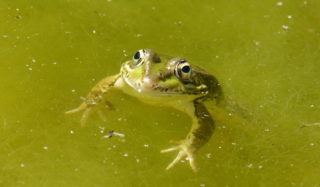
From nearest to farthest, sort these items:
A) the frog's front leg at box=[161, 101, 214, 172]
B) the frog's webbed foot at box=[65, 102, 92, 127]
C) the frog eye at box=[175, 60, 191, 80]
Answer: the frog's front leg at box=[161, 101, 214, 172] < the frog's webbed foot at box=[65, 102, 92, 127] < the frog eye at box=[175, 60, 191, 80]

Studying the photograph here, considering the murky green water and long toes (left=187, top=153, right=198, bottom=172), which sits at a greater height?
the murky green water

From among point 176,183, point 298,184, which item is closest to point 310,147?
point 298,184

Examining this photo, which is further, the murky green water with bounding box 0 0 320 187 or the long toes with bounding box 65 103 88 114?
the long toes with bounding box 65 103 88 114

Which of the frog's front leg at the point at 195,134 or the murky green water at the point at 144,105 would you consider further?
the frog's front leg at the point at 195,134

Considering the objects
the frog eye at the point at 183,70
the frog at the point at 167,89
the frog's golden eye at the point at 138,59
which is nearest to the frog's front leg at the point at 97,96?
the frog at the point at 167,89

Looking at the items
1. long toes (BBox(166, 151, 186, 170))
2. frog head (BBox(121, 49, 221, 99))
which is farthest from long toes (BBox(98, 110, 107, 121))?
long toes (BBox(166, 151, 186, 170))

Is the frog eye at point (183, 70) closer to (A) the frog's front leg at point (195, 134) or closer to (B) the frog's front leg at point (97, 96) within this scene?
(A) the frog's front leg at point (195, 134)

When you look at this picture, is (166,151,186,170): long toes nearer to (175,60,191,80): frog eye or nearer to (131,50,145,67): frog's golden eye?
(175,60,191,80): frog eye
